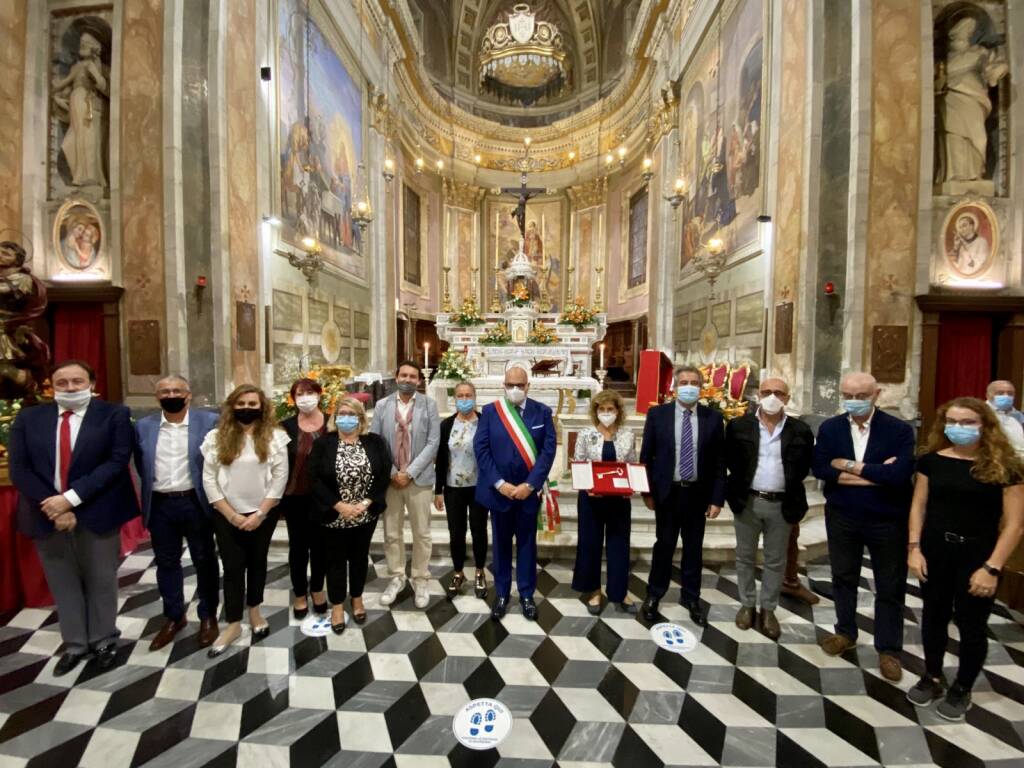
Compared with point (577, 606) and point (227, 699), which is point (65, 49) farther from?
point (577, 606)

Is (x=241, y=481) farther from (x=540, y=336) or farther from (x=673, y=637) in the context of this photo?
(x=540, y=336)

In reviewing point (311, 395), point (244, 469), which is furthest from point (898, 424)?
point (244, 469)

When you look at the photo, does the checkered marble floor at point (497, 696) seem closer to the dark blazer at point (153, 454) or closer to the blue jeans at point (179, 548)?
the blue jeans at point (179, 548)

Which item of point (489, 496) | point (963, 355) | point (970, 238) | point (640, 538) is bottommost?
point (640, 538)

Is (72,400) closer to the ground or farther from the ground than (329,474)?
farther from the ground

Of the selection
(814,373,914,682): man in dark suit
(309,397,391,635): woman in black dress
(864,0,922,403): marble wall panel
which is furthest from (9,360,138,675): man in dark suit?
(864,0,922,403): marble wall panel

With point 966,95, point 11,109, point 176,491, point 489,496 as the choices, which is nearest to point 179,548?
point 176,491

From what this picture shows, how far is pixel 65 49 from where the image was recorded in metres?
7.04

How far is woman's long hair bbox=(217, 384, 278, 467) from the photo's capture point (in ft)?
9.55

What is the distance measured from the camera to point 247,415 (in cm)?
299

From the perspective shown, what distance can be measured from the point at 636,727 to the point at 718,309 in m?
9.63

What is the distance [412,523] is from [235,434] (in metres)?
1.55

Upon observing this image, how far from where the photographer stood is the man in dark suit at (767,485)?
3186mm

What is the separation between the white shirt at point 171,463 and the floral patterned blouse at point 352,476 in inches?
40.5
